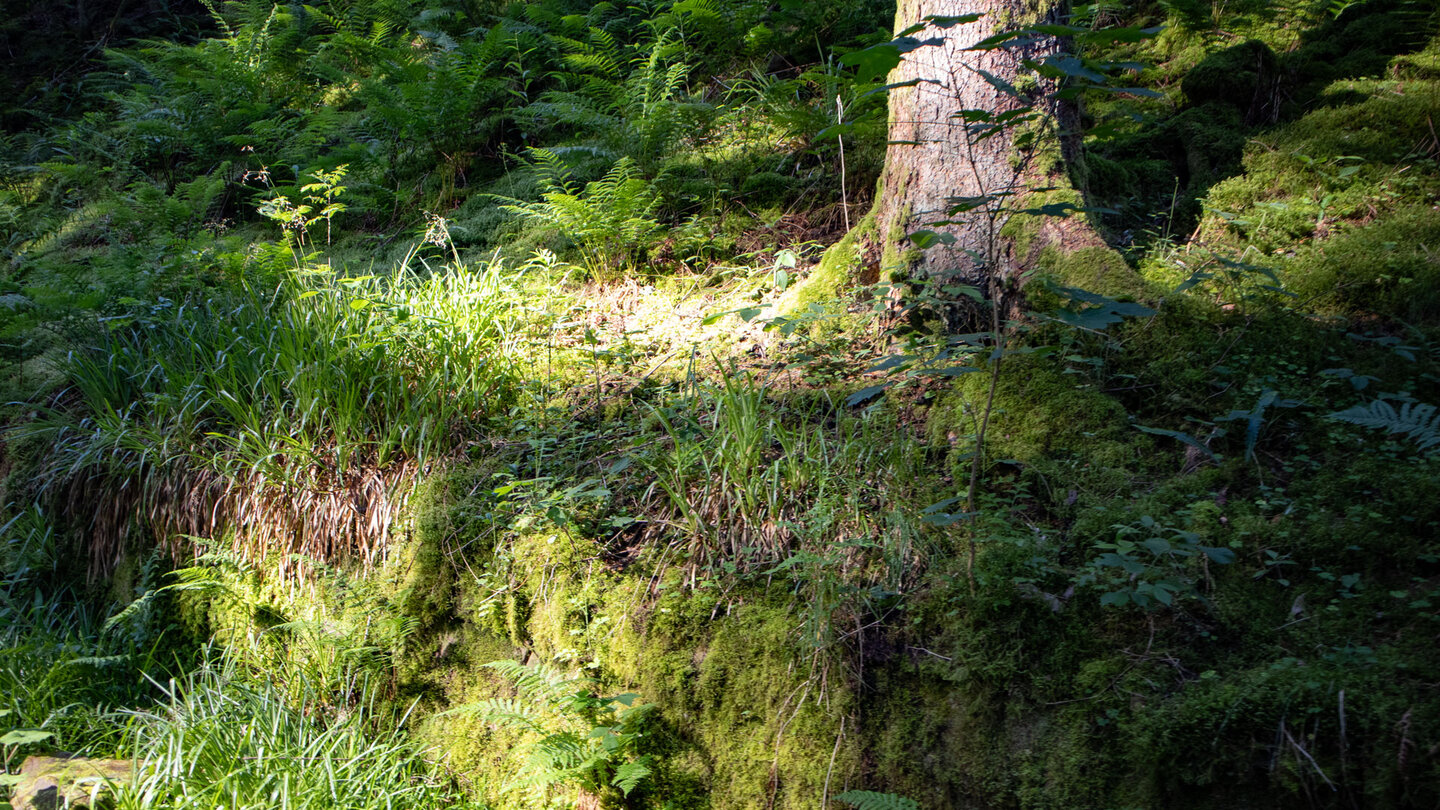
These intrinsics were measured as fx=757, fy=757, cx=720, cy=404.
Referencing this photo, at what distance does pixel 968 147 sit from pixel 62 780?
4.57 m

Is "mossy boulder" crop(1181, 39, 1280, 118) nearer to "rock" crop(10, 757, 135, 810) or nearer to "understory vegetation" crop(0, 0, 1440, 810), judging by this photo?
"understory vegetation" crop(0, 0, 1440, 810)

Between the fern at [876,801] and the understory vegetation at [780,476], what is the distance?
1cm

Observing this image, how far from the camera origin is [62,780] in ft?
9.74

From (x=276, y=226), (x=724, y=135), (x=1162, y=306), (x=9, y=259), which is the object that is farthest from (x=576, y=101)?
(x=9, y=259)

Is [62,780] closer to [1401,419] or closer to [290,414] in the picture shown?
[290,414]

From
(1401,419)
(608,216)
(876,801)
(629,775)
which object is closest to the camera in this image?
(876,801)

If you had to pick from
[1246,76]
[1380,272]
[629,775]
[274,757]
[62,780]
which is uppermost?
[1246,76]

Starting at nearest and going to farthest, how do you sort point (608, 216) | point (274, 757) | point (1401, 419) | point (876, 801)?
1. point (876, 801)
2. point (1401, 419)
3. point (274, 757)
4. point (608, 216)

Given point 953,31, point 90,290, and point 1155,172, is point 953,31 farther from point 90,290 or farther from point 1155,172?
point 90,290

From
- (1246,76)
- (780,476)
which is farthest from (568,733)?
(1246,76)

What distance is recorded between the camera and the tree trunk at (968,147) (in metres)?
3.43

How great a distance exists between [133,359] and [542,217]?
8.53ft

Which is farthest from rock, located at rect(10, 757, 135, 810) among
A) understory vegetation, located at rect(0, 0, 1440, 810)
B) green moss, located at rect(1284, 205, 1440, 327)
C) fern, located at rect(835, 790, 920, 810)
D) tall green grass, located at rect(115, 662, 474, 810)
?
green moss, located at rect(1284, 205, 1440, 327)

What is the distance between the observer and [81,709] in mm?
3576
